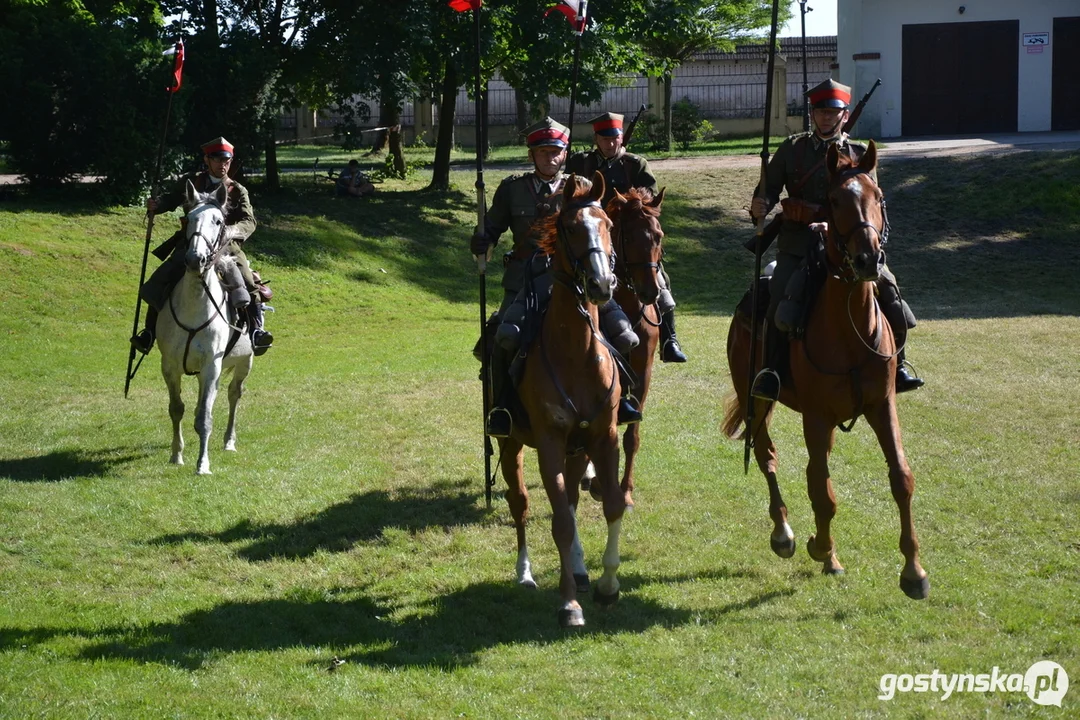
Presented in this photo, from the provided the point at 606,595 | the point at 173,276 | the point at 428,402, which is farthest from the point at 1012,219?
the point at 606,595

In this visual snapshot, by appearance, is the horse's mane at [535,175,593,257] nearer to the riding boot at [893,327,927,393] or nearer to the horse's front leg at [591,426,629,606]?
the horse's front leg at [591,426,629,606]

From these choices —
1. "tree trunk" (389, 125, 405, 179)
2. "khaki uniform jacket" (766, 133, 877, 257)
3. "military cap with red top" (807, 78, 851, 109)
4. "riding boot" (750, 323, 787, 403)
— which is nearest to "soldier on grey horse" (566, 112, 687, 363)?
"khaki uniform jacket" (766, 133, 877, 257)

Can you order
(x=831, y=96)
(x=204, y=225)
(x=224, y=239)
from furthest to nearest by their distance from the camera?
(x=224, y=239) < (x=204, y=225) < (x=831, y=96)

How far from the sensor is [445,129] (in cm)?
3412

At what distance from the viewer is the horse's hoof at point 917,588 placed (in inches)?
310

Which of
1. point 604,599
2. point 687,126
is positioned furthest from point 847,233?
point 687,126

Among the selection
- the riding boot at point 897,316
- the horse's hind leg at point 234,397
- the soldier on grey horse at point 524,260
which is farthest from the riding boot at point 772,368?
the horse's hind leg at point 234,397

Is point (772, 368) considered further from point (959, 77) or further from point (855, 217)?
point (959, 77)

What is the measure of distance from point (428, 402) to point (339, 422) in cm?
150

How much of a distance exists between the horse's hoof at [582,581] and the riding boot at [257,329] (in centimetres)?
675

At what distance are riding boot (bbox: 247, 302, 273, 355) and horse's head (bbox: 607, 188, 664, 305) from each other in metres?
5.70

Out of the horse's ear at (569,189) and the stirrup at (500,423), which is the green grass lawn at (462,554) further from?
the horse's ear at (569,189)

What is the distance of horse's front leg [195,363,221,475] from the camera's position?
40.7 feet

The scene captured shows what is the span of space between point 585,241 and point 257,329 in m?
7.22
